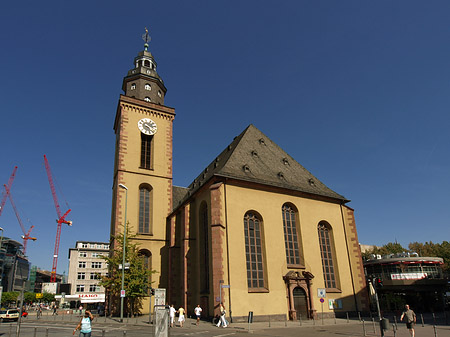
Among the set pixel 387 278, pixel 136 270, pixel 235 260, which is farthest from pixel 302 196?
pixel 387 278

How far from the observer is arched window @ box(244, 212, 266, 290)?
80.1 ft

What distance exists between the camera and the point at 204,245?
1080 inches

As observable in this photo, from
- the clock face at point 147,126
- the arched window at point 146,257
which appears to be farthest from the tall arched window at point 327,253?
the clock face at point 147,126

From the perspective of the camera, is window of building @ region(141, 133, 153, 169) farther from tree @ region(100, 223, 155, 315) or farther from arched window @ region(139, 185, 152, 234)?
tree @ region(100, 223, 155, 315)

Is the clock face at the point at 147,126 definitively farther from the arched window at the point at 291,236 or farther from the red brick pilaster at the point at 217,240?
the arched window at the point at 291,236

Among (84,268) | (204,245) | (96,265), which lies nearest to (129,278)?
(204,245)

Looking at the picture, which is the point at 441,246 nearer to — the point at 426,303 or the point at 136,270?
the point at 426,303

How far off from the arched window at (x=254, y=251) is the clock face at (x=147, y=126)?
16.0 meters

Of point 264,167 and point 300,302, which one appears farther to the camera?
point 264,167

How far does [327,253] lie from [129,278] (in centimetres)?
1665

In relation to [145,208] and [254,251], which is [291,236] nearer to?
[254,251]

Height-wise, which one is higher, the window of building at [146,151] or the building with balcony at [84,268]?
the window of building at [146,151]

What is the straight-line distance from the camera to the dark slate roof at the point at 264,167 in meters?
27.6

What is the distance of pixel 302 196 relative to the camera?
29.3 meters
